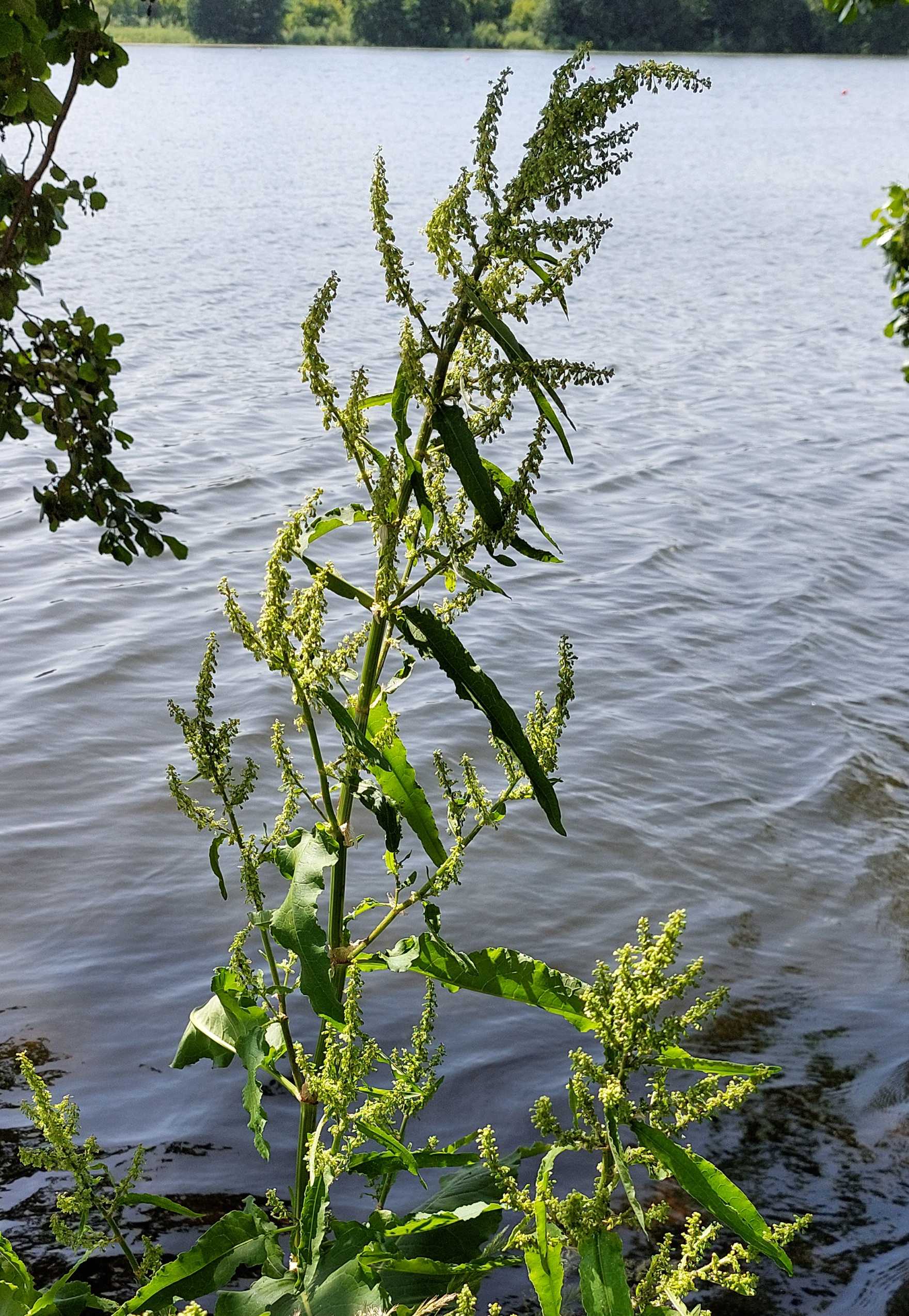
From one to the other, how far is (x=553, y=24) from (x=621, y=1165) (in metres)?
78.3

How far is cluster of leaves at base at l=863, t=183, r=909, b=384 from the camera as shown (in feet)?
14.7

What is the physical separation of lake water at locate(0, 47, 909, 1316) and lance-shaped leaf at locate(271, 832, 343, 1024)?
246 centimetres

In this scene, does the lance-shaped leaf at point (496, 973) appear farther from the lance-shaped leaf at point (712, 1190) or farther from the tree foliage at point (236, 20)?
the tree foliage at point (236, 20)

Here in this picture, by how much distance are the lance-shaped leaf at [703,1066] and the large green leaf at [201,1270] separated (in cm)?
90

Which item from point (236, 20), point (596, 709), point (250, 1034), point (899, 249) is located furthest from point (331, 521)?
point (236, 20)

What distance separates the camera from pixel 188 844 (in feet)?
20.9

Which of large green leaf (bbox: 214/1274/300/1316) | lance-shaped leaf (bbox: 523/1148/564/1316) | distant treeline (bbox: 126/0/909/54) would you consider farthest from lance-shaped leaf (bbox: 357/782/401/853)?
distant treeline (bbox: 126/0/909/54)

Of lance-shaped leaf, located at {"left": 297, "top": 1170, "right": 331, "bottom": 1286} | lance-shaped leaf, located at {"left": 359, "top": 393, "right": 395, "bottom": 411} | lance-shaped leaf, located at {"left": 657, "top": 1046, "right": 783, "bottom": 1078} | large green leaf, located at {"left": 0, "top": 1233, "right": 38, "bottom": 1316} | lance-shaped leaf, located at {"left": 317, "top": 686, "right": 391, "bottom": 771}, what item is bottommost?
large green leaf, located at {"left": 0, "top": 1233, "right": 38, "bottom": 1316}

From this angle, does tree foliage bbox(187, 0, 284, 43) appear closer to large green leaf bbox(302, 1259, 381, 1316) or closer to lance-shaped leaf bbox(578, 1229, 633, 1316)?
large green leaf bbox(302, 1259, 381, 1316)

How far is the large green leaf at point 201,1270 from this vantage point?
2.20 metres

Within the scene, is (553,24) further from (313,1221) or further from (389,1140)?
(313,1221)

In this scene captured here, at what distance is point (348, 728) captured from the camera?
1948 millimetres

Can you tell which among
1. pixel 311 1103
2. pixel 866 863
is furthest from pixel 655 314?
pixel 311 1103

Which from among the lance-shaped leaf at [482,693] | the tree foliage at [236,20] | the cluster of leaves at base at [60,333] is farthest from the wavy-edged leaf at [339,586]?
the tree foliage at [236,20]
